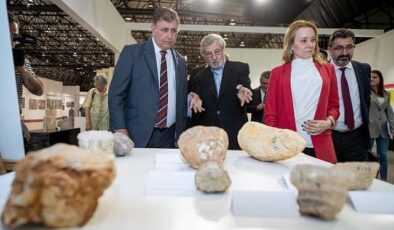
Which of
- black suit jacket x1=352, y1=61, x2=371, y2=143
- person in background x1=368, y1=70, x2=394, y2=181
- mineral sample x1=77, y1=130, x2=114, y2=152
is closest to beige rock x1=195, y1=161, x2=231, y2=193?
mineral sample x1=77, y1=130, x2=114, y2=152

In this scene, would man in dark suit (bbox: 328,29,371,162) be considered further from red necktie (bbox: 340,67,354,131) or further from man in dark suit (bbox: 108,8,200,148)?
man in dark suit (bbox: 108,8,200,148)

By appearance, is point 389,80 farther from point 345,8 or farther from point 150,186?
point 150,186

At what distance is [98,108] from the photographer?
3.96 m

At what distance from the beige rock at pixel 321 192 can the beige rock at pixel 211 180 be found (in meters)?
0.16

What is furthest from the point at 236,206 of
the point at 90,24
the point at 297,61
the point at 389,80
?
the point at 389,80

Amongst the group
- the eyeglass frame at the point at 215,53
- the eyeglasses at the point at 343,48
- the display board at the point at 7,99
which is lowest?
the display board at the point at 7,99

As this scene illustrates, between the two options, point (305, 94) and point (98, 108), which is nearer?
point (305, 94)

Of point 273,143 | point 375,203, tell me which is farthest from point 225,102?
point 375,203

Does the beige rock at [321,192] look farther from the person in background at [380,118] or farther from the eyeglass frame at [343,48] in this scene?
the person in background at [380,118]

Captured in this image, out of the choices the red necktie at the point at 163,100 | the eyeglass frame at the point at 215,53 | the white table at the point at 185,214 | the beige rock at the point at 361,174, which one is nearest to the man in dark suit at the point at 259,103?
the eyeglass frame at the point at 215,53

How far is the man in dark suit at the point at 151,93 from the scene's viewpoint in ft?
5.82

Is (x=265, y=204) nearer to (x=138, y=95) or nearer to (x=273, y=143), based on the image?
(x=273, y=143)

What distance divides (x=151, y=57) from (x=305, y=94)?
895 millimetres

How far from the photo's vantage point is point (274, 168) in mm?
938
